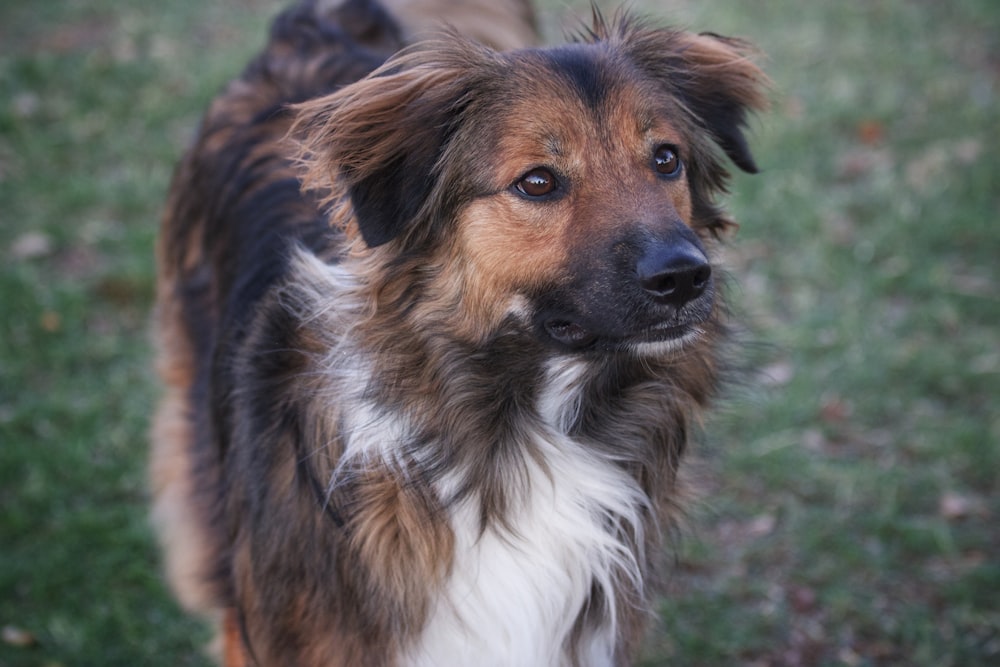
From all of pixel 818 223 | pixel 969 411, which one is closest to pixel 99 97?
pixel 818 223

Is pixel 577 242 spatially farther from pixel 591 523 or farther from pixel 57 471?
pixel 57 471

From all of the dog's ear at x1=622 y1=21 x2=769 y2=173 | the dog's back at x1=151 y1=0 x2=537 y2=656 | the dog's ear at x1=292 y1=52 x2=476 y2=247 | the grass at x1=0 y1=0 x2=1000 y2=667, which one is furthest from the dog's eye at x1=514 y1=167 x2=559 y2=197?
the grass at x1=0 y1=0 x2=1000 y2=667

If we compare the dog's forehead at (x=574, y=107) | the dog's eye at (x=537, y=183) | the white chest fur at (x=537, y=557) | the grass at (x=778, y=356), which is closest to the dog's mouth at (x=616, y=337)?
the white chest fur at (x=537, y=557)

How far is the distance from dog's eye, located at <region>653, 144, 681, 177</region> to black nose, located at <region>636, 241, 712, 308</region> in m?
0.35

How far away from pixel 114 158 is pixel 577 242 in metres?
5.29

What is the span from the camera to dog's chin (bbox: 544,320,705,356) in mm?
2473

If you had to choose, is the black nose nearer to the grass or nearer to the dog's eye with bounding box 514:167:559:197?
the dog's eye with bounding box 514:167:559:197

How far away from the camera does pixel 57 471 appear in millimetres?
4465

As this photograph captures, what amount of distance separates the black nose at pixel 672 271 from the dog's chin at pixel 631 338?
95 mm

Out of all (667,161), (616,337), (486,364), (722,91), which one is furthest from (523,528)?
(722,91)

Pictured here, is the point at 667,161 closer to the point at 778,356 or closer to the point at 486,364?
the point at 486,364

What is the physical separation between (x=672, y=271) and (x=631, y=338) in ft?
0.72

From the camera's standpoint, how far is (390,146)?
2602 millimetres

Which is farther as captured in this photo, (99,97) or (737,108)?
(99,97)
